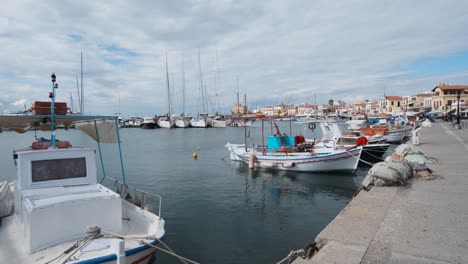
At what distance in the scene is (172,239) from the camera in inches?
439

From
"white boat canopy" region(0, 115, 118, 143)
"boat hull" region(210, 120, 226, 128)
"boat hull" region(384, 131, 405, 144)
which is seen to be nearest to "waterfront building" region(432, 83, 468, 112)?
"boat hull" region(210, 120, 226, 128)

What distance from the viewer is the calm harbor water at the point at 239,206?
10469 mm

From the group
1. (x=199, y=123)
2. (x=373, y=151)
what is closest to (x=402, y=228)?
(x=373, y=151)

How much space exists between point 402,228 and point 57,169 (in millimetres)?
8052

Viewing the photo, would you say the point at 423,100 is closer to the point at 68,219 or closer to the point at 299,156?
the point at 299,156

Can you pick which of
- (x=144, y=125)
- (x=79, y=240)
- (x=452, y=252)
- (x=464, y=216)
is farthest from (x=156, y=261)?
(x=144, y=125)

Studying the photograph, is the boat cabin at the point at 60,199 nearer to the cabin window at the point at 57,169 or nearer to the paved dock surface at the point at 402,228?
the cabin window at the point at 57,169

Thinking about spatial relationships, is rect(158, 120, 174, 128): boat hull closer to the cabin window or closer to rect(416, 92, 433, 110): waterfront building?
rect(416, 92, 433, 110): waterfront building

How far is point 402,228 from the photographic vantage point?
23.6ft

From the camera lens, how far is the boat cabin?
6.34 m

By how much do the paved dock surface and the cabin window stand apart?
580 cm

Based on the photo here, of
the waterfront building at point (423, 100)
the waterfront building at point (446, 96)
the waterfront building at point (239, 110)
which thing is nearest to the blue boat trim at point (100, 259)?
the waterfront building at point (239, 110)

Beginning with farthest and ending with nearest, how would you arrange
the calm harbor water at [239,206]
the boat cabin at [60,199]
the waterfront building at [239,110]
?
1. the waterfront building at [239,110]
2. the calm harbor water at [239,206]
3. the boat cabin at [60,199]

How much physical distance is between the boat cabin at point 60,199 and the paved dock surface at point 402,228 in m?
4.32
